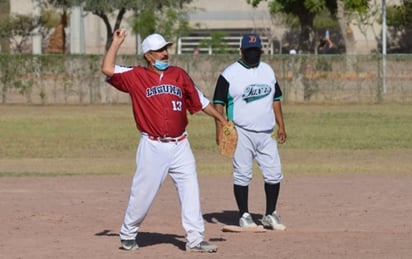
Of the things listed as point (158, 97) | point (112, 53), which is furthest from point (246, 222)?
point (112, 53)

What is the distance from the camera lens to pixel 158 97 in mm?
10117

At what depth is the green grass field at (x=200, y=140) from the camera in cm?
2055

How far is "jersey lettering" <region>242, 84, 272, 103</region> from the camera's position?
11.7m

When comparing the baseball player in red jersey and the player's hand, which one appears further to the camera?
the player's hand

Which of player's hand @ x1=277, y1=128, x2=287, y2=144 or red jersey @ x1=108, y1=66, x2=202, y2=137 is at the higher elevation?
red jersey @ x1=108, y1=66, x2=202, y2=137

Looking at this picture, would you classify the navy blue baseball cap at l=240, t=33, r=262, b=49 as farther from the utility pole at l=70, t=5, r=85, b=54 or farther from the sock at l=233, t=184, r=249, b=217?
the utility pole at l=70, t=5, r=85, b=54

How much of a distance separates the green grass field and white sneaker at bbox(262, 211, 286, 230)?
7.19 m

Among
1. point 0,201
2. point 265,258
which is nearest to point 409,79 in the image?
point 0,201

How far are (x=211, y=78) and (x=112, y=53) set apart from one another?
28.4 meters

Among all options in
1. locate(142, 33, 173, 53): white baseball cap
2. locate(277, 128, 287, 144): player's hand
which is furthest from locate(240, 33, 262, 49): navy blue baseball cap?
locate(142, 33, 173, 53): white baseball cap

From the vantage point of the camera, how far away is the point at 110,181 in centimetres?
1767

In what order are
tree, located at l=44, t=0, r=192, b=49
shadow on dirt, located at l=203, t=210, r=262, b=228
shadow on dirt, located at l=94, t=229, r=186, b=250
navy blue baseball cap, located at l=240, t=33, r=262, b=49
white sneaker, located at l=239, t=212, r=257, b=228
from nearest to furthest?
shadow on dirt, located at l=94, t=229, r=186, b=250 → navy blue baseball cap, located at l=240, t=33, r=262, b=49 → white sneaker, located at l=239, t=212, r=257, b=228 → shadow on dirt, located at l=203, t=210, r=262, b=228 → tree, located at l=44, t=0, r=192, b=49

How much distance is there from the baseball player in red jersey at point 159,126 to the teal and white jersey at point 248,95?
141cm

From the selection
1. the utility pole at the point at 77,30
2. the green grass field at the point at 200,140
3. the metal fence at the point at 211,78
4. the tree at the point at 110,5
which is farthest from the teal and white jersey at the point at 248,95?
the utility pole at the point at 77,30
